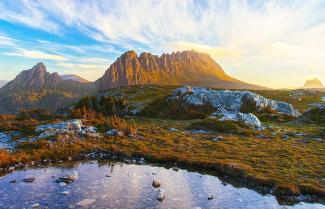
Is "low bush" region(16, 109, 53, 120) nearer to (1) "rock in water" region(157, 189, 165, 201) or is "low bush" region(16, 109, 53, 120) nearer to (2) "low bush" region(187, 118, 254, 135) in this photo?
(2) "low bush" region(187, 118, 254, 135)

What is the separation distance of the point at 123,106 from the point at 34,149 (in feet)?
168

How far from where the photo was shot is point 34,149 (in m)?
29.5

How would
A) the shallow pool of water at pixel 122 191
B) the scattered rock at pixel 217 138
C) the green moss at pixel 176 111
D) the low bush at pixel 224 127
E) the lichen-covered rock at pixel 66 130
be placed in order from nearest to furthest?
the shallow pool of water at pixel 122 191 → the lichen-covered rock at pixel 66 130 → the scattered rock at pixel 217 138 → the low bush at pixel 224 127 → the green moss at pixel 176 111

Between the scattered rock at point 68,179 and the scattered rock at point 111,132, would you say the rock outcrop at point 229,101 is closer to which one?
the scattered rock at point 111,132

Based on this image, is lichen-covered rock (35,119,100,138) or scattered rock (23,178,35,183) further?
lichen-covered rock (35,119,100,138)

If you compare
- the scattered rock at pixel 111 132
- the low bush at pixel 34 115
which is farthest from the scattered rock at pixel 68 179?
the low bush at pixel 34 115

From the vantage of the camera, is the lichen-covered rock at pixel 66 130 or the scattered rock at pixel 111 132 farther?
the scattered rock at pixel 111 132

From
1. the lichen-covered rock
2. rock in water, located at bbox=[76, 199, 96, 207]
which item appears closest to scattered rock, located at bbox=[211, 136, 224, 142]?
the lichen-covered rock

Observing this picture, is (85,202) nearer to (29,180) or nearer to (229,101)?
(29,180)

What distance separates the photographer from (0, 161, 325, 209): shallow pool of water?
18844 millimetres

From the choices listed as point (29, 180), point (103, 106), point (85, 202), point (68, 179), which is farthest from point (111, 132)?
point (103, 106)

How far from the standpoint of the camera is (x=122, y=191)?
2111cm

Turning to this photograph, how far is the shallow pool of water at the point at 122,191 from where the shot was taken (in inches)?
742

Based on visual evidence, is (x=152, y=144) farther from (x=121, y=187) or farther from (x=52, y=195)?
(x=52, y=195)
